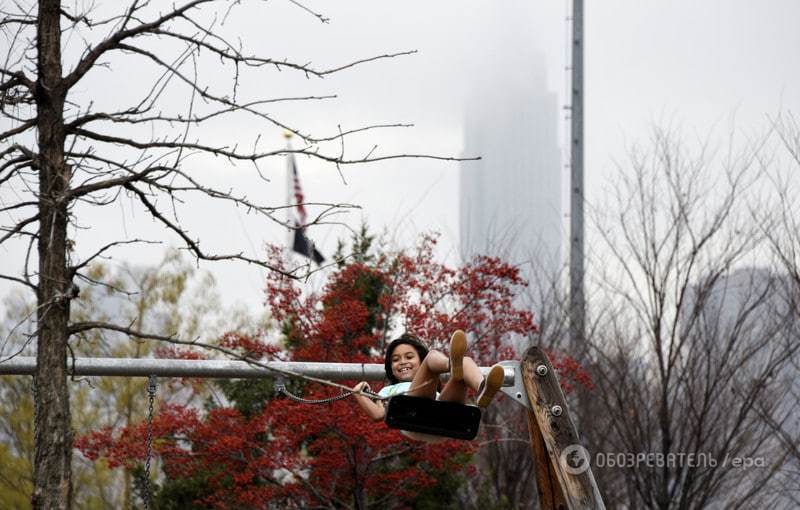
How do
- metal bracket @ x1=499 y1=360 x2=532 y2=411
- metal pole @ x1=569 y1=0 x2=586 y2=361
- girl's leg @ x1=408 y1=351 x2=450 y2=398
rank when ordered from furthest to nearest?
metal pole @ x1=569 y1=0 x2=586 y2=361 → metal bracket @ x1=499 y1=360 x2=532 y2=411 → girl's leg @ x1=408 y1=351 x2=450 y2=398

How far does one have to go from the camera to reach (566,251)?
16844mm

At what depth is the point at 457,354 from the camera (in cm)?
530

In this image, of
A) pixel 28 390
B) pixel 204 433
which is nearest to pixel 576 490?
pixel 204 433

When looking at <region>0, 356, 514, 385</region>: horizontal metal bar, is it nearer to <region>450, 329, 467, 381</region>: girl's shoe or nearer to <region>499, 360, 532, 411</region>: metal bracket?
<region>499, 360, 532, 411</region>: metal bracket

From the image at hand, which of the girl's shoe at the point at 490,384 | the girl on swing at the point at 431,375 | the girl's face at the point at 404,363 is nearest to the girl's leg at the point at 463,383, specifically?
the girl on swing at the point at 431,375

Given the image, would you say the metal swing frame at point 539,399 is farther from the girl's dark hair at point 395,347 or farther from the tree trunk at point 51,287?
the tree trunk at point 51,287

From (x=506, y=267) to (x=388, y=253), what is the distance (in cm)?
235

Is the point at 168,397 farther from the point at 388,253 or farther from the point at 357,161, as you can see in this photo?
the point at 357,161

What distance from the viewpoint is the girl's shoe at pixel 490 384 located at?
5.16 metres

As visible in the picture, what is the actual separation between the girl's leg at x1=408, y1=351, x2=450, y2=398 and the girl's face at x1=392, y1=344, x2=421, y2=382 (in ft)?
1.72

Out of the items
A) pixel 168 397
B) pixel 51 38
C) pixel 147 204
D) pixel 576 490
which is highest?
pixel 51 38

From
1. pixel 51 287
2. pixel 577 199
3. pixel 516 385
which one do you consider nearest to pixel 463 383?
pixel 516 385

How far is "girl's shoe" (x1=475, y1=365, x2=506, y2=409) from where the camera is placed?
5160 mm

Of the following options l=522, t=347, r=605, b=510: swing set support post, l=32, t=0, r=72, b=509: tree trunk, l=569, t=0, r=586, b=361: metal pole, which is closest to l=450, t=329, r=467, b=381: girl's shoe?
l=522, t=347, r=605, b=510: swing set support post
